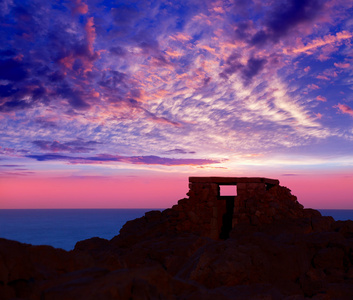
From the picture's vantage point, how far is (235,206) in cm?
1224

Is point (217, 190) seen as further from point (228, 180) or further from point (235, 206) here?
point (235, 206)

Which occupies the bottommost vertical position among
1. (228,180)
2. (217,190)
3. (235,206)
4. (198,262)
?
(198,262)

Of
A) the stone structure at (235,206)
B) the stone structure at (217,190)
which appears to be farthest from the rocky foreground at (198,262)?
the stone structure at (217,190)

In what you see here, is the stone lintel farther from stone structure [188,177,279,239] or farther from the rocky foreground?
the rocky foreground

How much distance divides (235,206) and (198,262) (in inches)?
278

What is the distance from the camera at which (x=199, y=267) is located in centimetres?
536

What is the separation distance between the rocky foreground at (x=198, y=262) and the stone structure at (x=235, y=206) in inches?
1.6

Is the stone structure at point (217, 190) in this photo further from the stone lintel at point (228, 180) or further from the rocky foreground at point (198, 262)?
the rocky foreground at point (198, 262)

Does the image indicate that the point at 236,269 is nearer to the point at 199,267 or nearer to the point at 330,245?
the point at 199,267

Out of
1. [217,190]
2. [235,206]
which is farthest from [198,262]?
[217,190]

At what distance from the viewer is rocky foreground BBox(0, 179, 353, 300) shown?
2889 mm

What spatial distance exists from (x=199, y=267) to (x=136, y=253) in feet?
13.2

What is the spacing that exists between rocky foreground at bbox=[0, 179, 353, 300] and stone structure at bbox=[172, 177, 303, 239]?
4cm

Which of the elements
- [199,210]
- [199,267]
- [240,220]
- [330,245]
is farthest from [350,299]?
[199,210]
